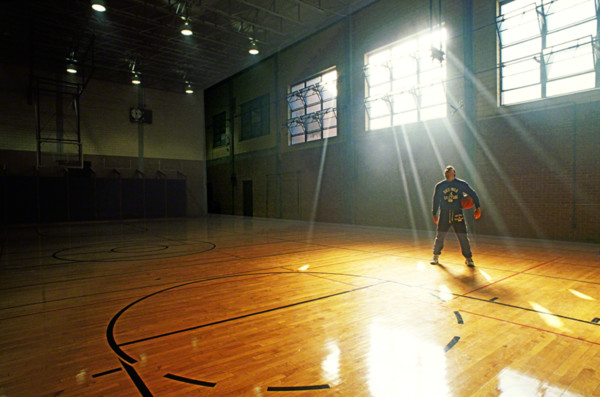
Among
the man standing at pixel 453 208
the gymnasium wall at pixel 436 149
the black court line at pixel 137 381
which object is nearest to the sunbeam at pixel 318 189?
the gymnasium wall at pixel 436 149

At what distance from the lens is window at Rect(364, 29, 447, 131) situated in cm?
1064

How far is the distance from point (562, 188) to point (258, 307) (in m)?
8.00

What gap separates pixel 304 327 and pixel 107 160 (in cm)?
1764

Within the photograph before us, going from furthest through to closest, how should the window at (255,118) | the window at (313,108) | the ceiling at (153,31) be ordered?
the window at (255,118)
the window at (313,108)
the ceiling at (153,31)

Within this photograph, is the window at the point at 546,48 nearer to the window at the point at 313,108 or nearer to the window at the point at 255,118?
the window at the point at 313,108

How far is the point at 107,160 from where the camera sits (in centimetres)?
1770

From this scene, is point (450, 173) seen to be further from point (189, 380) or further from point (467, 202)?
point (189, 380)

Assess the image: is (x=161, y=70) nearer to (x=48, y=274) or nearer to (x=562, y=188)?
(x=48, y=274)

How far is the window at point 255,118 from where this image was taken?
17562 mm

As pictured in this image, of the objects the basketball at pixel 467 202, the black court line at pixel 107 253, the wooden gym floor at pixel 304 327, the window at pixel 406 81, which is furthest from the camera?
the window at pixel 406 81

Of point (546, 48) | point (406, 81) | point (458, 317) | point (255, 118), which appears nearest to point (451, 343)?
point (458, 317)

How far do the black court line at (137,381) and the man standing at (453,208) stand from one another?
5.14 m

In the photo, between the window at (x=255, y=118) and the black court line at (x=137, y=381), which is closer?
the black court line at (x=137, y=381)

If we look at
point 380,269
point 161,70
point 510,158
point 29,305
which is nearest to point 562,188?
point 510,158
